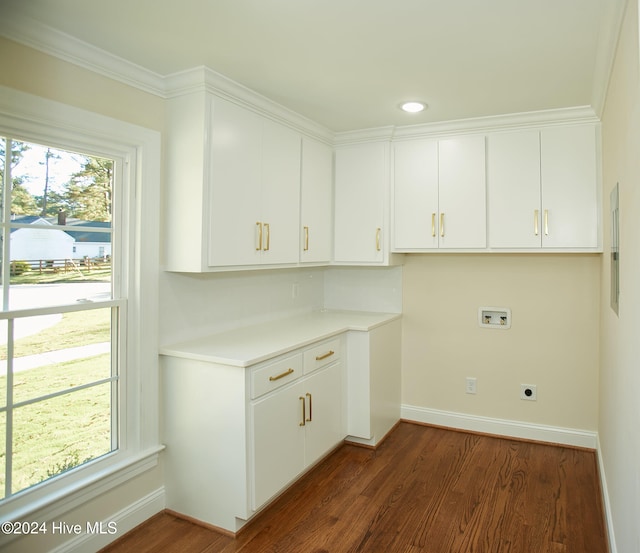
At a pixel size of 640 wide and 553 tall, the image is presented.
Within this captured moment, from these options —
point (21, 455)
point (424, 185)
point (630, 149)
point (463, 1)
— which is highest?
point (463, 1)

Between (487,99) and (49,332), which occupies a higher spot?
(487,99)

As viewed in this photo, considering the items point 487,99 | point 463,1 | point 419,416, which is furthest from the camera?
point 419,416

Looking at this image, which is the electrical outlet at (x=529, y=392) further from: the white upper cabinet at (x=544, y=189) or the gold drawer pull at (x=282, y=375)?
the gold drawer pull at (x=282, y=375)

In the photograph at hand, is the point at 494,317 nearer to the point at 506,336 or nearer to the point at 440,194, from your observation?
the point at 506,336

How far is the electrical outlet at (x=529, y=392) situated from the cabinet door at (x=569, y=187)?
3.54 ft

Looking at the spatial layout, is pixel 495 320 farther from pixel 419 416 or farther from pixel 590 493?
pixel 590 493

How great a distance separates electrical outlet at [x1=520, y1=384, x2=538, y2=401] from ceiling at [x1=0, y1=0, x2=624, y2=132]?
Result: 1989 millimetres

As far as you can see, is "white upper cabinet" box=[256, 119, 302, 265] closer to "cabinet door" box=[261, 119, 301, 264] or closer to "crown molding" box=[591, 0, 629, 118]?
"cabinet door" box=[261, 119, 301, 264]

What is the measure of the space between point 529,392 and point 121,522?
2813 millimetres

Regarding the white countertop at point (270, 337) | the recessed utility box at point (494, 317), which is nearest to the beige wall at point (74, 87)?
the white countertop at point (270, 337)

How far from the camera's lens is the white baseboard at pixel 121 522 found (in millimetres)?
2061

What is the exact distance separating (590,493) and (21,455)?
9.66ft

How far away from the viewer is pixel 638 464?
1358mm

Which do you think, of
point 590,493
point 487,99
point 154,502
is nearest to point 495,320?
point 590,493
